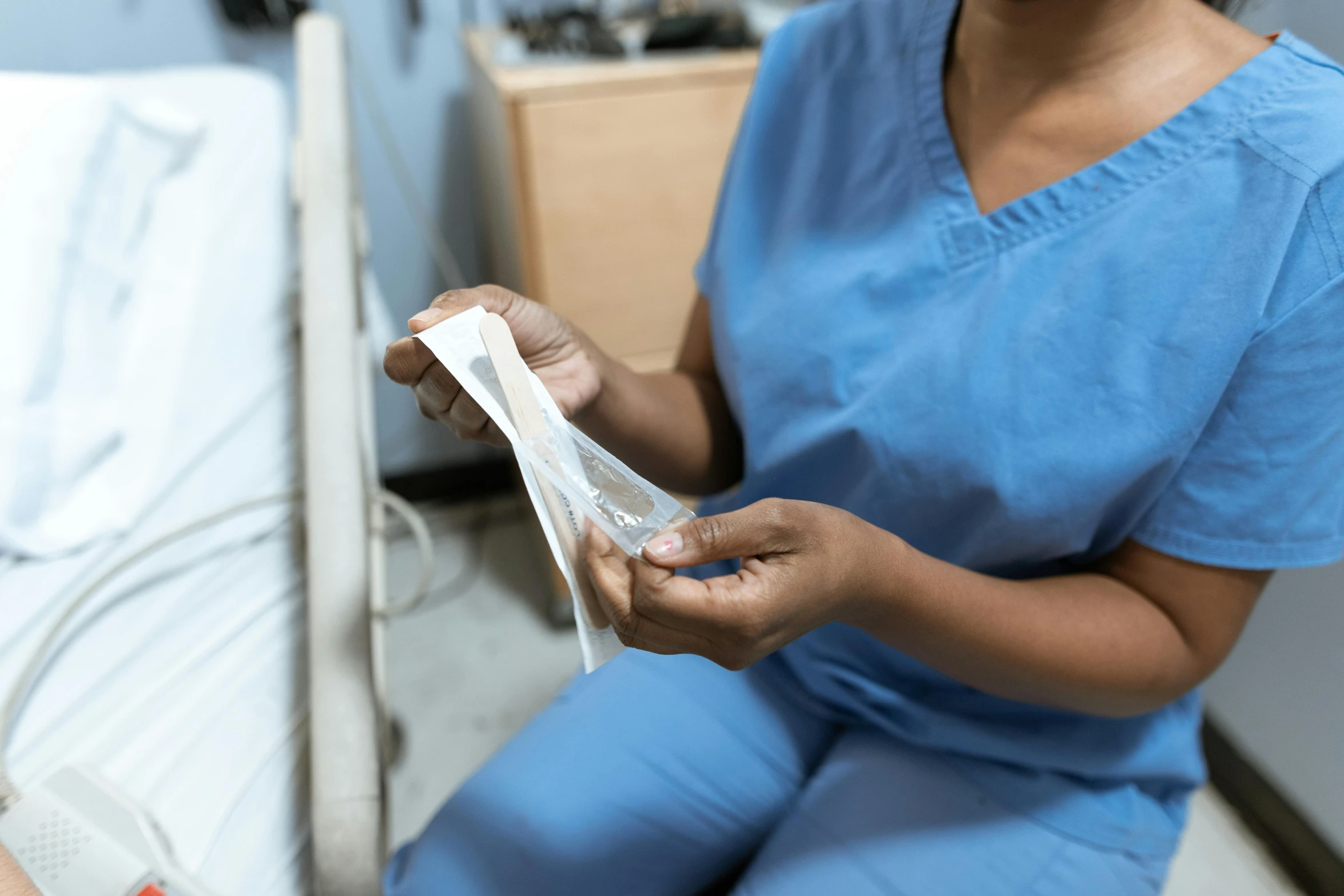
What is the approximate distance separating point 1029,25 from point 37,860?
0.74m

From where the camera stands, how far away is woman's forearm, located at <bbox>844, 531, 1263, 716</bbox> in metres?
0.50

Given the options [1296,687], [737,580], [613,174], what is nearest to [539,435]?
[737,580]

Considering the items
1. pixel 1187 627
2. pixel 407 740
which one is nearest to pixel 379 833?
pixel 1187 627

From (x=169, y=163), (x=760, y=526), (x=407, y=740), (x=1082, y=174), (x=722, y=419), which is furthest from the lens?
(x=407, y=740)

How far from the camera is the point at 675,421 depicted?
2.20 feet

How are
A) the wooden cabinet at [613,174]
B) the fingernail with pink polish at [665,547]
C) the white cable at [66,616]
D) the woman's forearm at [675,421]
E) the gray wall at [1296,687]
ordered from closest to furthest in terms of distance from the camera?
1. the fingernail with pink polish at [665,547]
2. the white cable at [66,616]
3. the woman's forearm at [675,421]
4. the gray wall at [1296,687]
5. the wooden cabinet at [613,174]

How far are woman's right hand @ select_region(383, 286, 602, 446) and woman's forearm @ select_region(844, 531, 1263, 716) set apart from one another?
0.23 metres

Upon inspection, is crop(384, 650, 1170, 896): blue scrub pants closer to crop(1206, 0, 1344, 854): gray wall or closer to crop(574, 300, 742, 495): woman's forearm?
crop(574, 300, 742, 495): woman's forearm

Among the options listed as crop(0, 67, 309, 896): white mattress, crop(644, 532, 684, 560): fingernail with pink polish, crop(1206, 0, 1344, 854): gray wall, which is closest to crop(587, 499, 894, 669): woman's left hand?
crop(644, 532, 684, 560): fingernail with pink polish

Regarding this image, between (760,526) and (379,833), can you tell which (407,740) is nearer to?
(379,833)

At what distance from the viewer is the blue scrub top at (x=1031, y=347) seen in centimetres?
46

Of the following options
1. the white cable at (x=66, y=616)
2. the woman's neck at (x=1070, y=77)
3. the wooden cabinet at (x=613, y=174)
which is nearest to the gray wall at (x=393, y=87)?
the wooden cabinet at (x=613, y=174)

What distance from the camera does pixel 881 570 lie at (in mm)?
454

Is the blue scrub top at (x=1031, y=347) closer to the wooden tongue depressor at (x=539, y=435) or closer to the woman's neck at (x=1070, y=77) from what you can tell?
the woman's neck at (x=1070, y=77)
